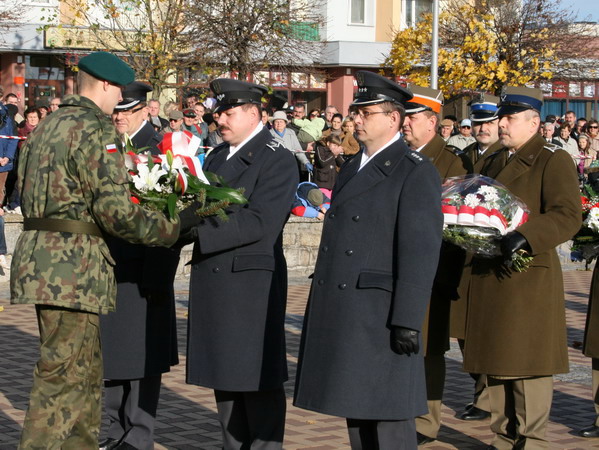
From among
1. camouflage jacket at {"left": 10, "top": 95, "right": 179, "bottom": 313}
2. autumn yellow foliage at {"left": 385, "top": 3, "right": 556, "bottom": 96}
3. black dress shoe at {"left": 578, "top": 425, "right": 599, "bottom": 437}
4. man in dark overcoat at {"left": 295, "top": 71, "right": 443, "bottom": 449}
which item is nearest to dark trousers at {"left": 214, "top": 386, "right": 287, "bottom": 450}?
man in dark overcoat at {"left": 295, "top": 71, "right": 443, "bottom": 449}

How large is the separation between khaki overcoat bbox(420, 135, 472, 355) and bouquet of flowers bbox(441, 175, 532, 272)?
28 centimetres

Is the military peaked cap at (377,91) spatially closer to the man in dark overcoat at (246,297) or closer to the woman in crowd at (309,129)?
the man in dark overcoat at (246,297)

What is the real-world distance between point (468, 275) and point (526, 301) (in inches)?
17.5

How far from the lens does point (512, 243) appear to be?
6.24 metres

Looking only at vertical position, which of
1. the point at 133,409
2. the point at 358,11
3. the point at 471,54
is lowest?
the point at 133,409

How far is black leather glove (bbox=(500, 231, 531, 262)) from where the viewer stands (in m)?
6.24

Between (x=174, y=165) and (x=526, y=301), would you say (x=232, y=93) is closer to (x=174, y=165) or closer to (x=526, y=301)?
(x=174, y=165)

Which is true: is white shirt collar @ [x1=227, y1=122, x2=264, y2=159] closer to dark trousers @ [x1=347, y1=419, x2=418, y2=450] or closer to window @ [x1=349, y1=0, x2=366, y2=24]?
dark trousers @ [x1=347, y1=419, x2=418, y2=450]

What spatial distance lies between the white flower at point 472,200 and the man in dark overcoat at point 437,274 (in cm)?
37

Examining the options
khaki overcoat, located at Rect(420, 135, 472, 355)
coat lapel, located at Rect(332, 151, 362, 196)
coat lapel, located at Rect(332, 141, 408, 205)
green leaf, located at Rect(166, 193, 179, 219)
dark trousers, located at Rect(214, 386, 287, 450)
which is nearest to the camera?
coat lapel, located at Rect(332, 141, 408, 205)

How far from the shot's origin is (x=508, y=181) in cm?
670

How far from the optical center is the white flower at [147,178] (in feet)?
18.6

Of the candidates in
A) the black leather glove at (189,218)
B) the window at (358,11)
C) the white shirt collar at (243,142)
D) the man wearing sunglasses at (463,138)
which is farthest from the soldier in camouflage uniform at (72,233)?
the window at (358,11)

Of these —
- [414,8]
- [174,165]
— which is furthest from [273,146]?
[414,8]
